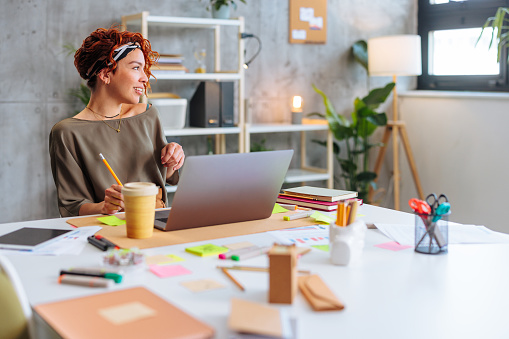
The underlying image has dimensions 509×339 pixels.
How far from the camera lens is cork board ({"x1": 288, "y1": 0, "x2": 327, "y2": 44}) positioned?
4.41 meters

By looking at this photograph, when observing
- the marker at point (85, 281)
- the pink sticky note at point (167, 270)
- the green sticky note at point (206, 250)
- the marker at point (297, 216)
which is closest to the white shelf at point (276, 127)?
the marker at point (297, 216)

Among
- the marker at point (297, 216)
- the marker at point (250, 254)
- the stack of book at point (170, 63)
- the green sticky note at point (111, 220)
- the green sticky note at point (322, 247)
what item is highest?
the stack of book at point (170, 63)

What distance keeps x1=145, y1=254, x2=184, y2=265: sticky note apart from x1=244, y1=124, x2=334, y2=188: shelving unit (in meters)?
2.59

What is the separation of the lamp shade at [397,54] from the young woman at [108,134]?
2.28 m

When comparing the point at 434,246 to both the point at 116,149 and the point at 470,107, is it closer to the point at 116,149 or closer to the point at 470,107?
the point at 116,149

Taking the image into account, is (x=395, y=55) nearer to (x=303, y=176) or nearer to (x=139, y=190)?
(x=303, y=176)

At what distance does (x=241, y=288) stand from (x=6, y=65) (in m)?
2.83

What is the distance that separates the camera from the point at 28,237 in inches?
60.9

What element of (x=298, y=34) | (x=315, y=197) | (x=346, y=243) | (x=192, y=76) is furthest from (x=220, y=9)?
(x=346, y=243)

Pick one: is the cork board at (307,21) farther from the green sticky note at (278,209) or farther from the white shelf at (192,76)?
the green sticky note at (278,209)

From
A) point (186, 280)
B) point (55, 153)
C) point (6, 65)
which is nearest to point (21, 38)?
point (6, 65)

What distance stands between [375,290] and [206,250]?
414 millimetres

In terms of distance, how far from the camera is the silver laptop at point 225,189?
5.09ft

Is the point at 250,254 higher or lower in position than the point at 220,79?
lower
